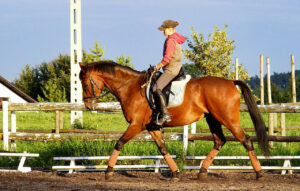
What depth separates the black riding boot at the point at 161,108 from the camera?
7484 mm

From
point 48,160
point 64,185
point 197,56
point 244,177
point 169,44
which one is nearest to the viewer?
point 64,185

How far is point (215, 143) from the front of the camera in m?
8.05

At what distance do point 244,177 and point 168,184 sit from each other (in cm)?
198

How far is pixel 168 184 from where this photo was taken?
7.29 m

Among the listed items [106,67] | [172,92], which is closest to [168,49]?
[172,92]

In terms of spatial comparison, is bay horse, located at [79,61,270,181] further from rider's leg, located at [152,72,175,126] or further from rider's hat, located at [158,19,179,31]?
rider's hat, located at [158,19,179,31]

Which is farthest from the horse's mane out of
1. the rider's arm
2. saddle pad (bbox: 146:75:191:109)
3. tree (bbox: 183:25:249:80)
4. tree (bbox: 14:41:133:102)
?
tree (bbox: 14:41:133:102)

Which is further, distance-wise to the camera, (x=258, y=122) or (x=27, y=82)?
(x=27, y=82)

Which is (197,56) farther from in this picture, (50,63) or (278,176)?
(278,176)

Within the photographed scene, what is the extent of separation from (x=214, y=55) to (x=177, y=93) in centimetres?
3113

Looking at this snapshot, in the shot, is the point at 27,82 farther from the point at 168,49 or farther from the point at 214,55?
the point at 168,49

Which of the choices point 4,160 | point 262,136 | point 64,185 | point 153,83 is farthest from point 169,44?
point 4,160

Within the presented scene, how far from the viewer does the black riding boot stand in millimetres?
7484

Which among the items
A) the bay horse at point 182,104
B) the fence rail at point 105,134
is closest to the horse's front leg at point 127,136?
the bay horse at point 182,104
